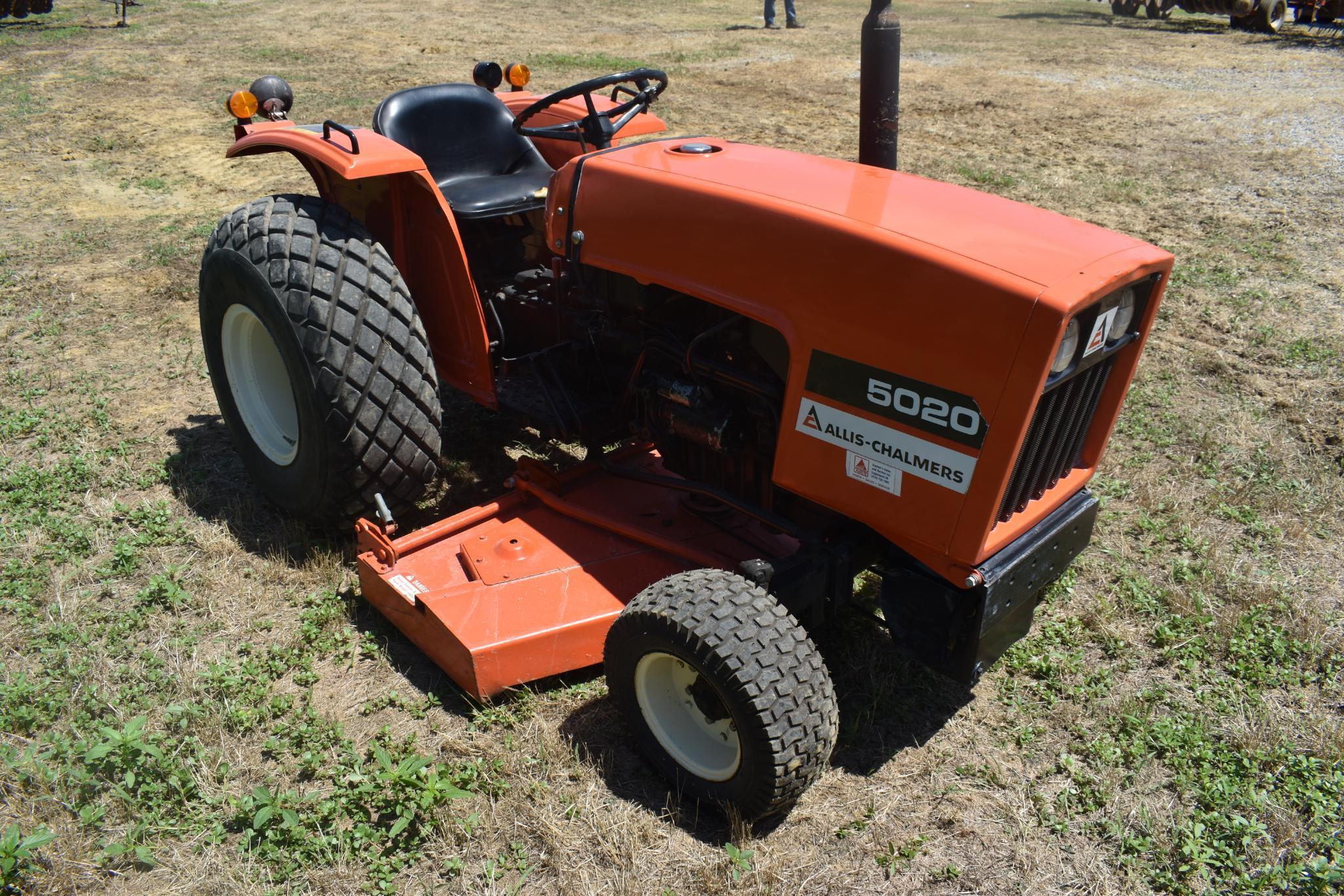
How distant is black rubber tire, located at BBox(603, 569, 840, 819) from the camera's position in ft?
7.83

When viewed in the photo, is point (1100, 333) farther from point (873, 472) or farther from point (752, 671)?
point (752, 671)

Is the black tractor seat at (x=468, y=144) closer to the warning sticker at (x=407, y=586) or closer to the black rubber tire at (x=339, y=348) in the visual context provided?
the black rubber tire at (x=339, y=348)

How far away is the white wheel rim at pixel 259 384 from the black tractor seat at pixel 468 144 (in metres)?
0.90

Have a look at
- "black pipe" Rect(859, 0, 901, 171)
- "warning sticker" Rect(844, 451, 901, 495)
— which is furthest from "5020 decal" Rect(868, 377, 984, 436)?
"black pipe" Rect(859, 0, 901, 171)

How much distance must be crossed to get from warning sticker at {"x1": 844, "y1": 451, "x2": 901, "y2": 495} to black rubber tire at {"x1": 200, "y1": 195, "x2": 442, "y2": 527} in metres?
1.55

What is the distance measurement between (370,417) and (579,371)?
748 mm

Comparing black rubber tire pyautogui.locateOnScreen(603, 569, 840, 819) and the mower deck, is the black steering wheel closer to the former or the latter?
the mower deck

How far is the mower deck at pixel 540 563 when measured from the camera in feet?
9.59

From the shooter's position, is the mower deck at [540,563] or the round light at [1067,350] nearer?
the round light at [1067,350]

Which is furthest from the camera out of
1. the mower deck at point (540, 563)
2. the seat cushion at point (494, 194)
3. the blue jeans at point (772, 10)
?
the blue jeans at point (772, 10)

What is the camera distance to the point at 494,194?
151 inches

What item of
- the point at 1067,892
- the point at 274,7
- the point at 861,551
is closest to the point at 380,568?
the point at 861,551

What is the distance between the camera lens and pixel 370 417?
3281 mm

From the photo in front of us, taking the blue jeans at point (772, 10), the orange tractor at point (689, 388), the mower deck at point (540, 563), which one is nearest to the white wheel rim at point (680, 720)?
the orange tractor at point (689, 388)
